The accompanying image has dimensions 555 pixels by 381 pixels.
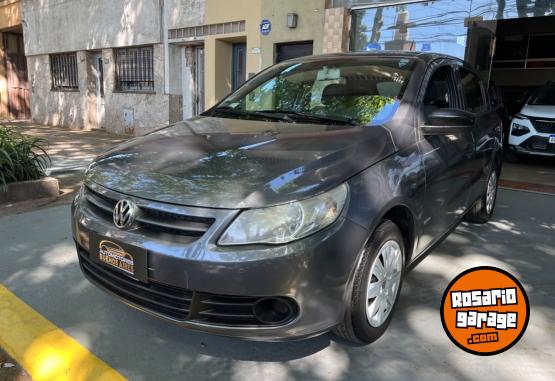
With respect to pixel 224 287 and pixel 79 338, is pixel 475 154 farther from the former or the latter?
pixel 79 338

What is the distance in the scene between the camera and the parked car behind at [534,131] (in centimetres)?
845

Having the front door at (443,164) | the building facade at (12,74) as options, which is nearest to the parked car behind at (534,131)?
the front door at (443,164)

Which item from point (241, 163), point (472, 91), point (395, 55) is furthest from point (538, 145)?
point (241, 163)

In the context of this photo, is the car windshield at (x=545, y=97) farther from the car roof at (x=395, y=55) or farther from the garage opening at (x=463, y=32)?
the car roof at (x=395, y=55)

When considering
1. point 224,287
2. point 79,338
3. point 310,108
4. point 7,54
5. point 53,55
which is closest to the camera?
point 224,287

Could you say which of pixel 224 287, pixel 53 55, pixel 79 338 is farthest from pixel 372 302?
pixel 53 55

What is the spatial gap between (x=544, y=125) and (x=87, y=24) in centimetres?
1304

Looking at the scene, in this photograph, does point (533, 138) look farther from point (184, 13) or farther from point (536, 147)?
point (184, 13)

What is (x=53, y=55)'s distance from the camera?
56.5 ft

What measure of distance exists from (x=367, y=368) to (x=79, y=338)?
1631 mm

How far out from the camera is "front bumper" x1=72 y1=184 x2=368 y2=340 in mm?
2037

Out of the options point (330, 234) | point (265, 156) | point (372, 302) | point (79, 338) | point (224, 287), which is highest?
point (265, 156)

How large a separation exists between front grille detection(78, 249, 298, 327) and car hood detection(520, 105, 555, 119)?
8.26 meters

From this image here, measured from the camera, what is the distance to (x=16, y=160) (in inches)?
215
